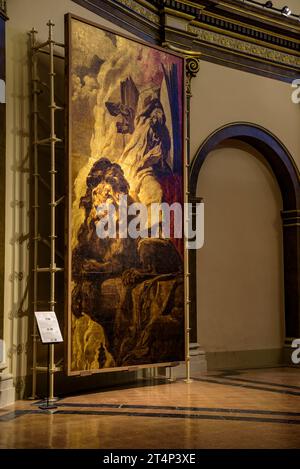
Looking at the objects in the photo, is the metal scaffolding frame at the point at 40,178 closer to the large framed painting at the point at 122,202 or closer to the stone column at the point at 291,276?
the large framed painting at the point at 122,202

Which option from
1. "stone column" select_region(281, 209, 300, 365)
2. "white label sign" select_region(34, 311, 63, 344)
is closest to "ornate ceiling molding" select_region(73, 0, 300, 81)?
"stone column" select_region(281, 209, 300, 365)

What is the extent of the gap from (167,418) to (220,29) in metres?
8.02

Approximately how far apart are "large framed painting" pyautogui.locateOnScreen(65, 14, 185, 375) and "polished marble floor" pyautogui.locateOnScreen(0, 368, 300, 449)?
28.1 inches

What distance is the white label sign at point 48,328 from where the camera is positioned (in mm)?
8150

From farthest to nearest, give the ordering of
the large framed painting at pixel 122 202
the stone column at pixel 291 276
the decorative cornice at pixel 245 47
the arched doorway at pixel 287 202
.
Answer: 1. the stone column at pixel 291 276
2. the arched doorway at pixel 287 202
3. the decorative cornice at pixel 245 47
4. the large framed painting at pixel 122 202

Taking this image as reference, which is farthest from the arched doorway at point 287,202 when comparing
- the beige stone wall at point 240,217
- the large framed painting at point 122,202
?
the large framed painting at point 122,202

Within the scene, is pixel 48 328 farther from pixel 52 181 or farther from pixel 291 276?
pixel 291 276

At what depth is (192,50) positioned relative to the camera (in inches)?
490

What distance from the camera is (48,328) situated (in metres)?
8.30

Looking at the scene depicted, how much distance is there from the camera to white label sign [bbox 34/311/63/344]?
8.15 metres

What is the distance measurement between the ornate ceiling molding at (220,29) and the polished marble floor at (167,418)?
5.77 metres

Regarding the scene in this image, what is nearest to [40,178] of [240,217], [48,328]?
[48,328]

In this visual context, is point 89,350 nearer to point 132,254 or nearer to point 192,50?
point 132,254
